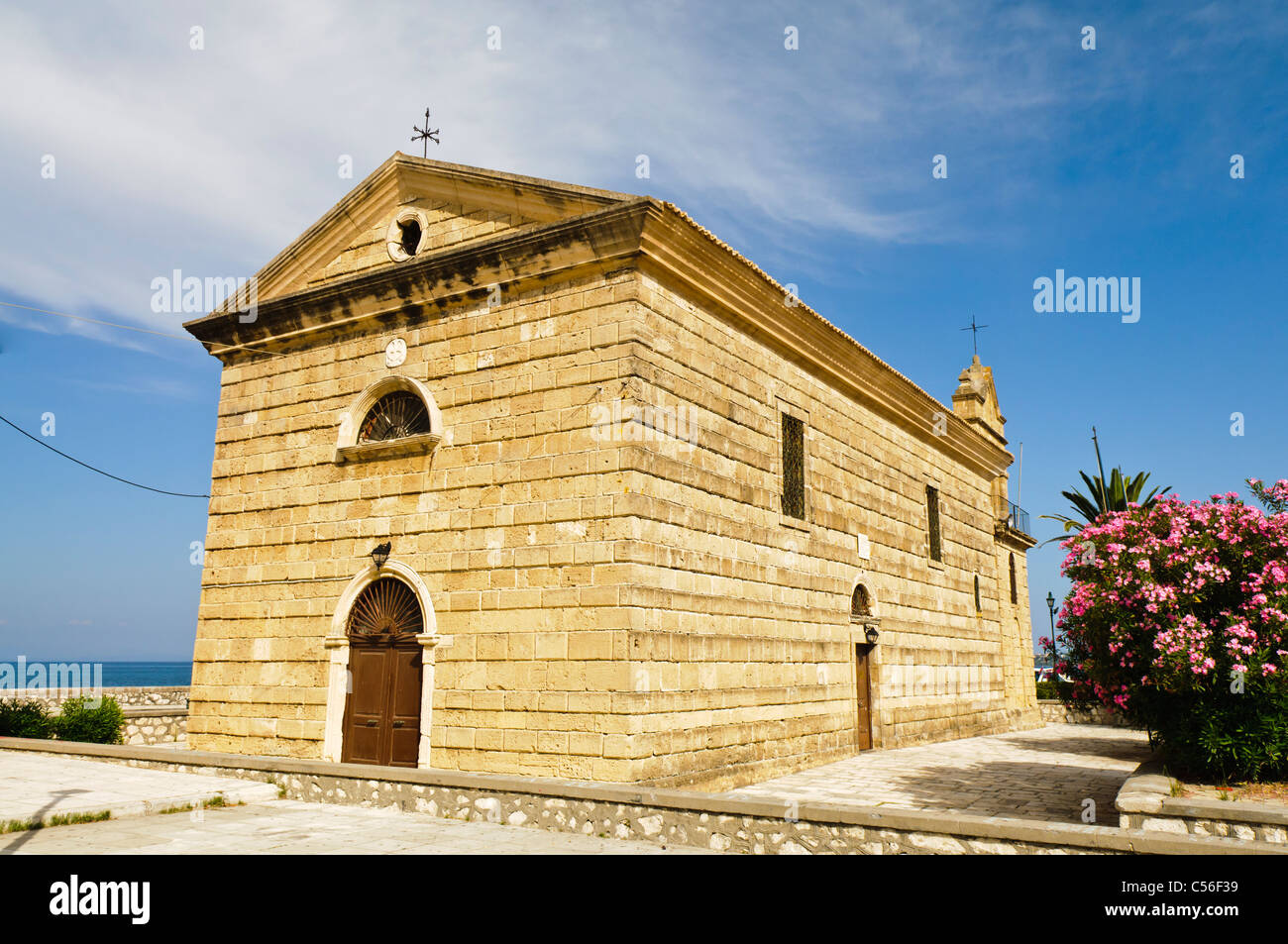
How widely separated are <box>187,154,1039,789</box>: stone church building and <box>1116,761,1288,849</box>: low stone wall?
13.6 ft

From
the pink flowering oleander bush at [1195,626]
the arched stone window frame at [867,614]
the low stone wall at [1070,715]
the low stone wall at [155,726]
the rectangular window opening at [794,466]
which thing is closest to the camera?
the pink flowering oleander bush at [1195,626]

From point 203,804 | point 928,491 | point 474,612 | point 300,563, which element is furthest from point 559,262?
point 928,491

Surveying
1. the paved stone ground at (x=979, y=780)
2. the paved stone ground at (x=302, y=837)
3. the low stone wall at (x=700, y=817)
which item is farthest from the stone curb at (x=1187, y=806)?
the paved stone ground at (x=302, y=837)

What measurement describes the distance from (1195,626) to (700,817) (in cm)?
455

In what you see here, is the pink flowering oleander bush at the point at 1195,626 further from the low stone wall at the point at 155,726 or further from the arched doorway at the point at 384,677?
the low stone wall at the point at 155,726

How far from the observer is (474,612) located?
9.64 m

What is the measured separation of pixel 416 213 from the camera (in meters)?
11.4

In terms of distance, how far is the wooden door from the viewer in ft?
44.7

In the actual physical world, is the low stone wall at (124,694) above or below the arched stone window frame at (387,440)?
below

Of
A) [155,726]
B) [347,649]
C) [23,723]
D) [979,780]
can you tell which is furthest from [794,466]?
[23,723]

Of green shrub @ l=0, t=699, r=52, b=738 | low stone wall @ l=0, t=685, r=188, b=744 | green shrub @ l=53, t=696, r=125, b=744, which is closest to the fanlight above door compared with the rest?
low stone wall @ l=0, t=685, r=188, b=744

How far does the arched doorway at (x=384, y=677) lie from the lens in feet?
33.1

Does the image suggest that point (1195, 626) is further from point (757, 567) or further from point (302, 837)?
point (302, 837)

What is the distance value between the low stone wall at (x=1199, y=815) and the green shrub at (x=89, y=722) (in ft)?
45.2
